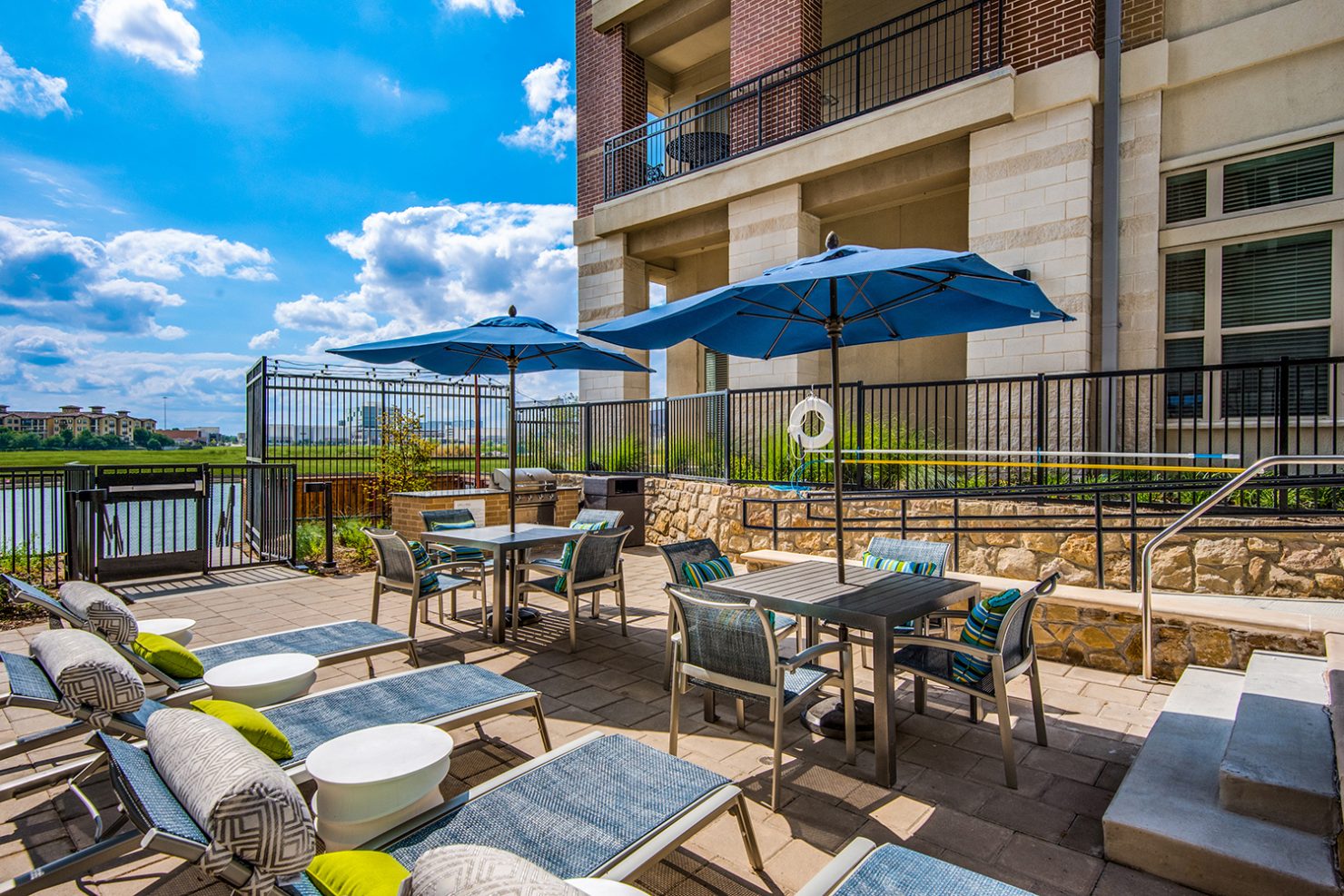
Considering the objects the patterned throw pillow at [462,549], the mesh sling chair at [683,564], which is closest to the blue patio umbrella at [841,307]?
the mesh sling chair at [683,564]

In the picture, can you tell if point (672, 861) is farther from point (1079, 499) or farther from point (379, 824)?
point (1079, 499)

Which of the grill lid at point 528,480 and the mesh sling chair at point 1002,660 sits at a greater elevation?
the grill lid at point 528,480

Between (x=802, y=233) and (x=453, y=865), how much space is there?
10.7 m

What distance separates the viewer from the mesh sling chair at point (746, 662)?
300 cm

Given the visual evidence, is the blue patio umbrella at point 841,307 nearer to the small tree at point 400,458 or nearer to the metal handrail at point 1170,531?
the metal handrail at point 1170,531

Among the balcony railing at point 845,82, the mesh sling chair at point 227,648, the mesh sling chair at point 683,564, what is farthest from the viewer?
the balcony railing at point 845,82

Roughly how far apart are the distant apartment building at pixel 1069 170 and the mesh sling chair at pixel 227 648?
7606 mm

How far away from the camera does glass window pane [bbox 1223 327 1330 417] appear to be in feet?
22.9

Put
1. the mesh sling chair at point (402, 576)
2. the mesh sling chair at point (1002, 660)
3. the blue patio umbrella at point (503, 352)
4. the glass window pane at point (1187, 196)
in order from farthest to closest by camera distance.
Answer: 1. the glass window pane at point (1187, 196)
2. the blue patio umbrella at point (503, 352)
3. the mesh sling chair at point (402, 576)
4. the mesh sling chair at point (1002, 660)

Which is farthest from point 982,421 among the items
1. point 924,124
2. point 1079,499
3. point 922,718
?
point 922,718

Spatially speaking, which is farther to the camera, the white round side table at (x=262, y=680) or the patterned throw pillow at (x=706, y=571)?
the patterned throw pillow at (x=706, y=571)

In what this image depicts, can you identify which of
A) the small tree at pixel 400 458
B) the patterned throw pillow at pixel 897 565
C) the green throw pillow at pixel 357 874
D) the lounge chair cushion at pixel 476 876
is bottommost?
the green throw pillow at pixel 357 874

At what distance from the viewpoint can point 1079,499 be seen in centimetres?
689

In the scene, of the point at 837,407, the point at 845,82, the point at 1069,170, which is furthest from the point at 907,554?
the point at 845,82
